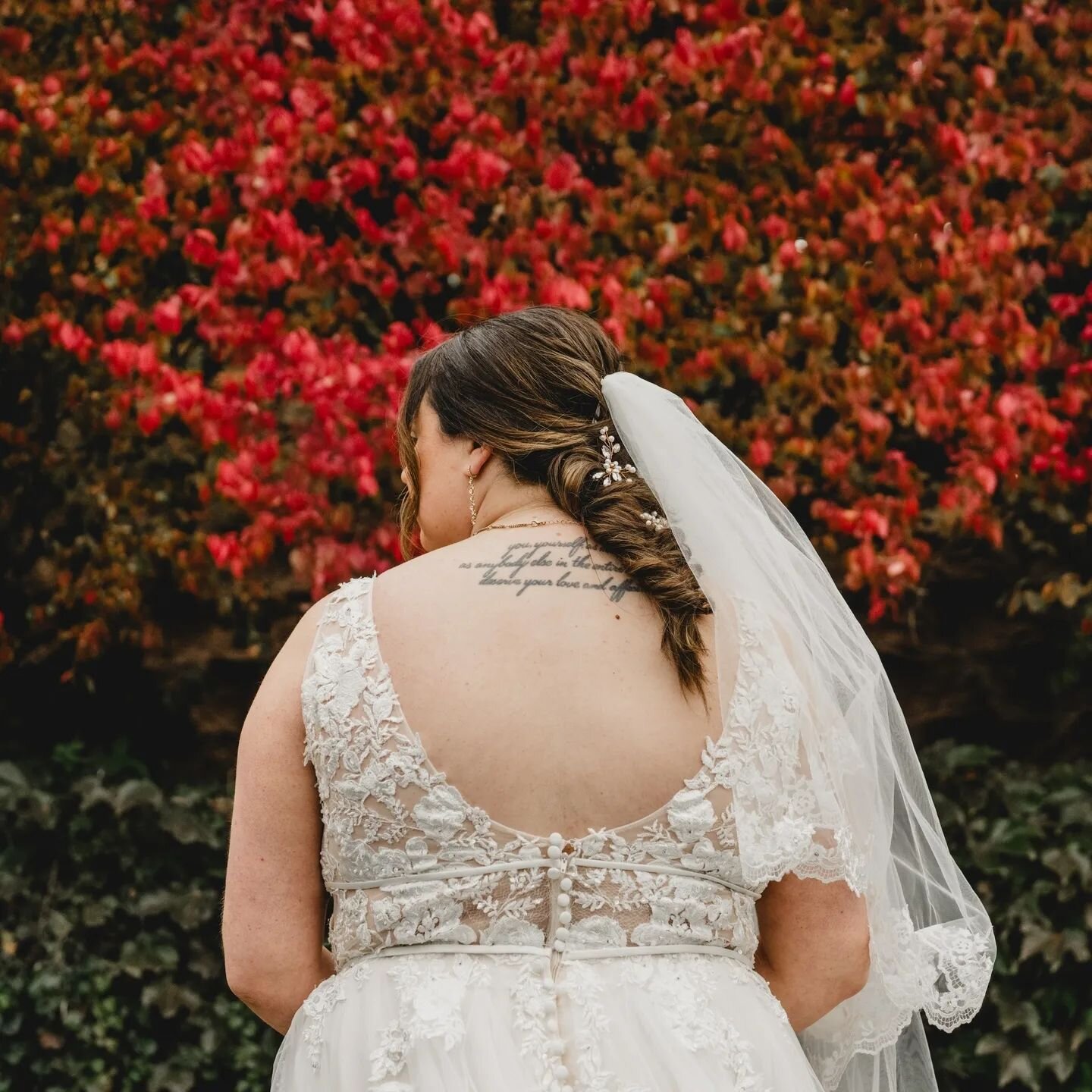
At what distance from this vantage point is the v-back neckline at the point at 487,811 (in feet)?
5.98

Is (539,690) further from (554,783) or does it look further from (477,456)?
(477,456)

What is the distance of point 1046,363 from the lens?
4.09 meters

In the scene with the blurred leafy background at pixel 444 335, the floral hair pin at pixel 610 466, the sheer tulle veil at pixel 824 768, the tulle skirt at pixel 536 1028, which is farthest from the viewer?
the blurred leafy background at pixel 444 335

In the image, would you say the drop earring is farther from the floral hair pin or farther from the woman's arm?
the woman's arm

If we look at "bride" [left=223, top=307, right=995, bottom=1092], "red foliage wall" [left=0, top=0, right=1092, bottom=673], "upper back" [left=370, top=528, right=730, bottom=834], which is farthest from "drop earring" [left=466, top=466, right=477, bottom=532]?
"red foliage wall" [left=0, top=0, right=1092, bottom=673]

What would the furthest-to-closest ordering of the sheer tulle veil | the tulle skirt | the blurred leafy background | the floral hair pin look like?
the blurred leafy background → the floral hair pin → the sheer tulle veil → the tulle skirt

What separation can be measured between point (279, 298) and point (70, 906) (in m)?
1.97

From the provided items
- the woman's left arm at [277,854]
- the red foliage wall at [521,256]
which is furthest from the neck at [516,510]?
the red foliage wall at [521,256]

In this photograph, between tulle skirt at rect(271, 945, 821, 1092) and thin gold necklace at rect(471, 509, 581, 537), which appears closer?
tulle skirt at rect(271, 945, 821, 1092)

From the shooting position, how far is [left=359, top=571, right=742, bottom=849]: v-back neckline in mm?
1821

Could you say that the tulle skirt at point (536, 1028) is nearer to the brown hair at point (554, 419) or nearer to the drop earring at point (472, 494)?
the brown hair at point (554, 419)

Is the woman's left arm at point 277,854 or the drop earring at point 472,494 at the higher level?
the drop earring at point 472,494

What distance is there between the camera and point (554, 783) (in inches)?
71.5

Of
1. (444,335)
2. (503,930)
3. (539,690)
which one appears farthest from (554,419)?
(444,335)
